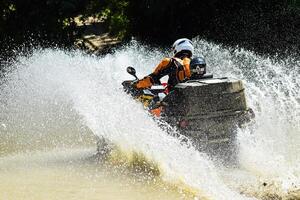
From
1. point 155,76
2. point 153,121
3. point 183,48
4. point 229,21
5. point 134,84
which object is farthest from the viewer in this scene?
point 229,21

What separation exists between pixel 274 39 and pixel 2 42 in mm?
9371

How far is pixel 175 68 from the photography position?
35.3 feet

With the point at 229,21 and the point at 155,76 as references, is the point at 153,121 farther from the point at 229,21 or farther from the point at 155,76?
the point at 229,21

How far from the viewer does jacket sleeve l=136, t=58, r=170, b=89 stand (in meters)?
10.9

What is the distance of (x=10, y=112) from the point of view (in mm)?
16594

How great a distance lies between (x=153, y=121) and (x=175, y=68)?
3.31 ft

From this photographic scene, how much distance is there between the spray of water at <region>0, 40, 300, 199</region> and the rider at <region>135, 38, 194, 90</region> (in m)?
0.45

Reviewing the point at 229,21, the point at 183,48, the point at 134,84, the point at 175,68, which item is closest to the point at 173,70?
the point at 175,68

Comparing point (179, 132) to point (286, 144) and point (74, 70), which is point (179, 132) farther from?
point (74, 70)

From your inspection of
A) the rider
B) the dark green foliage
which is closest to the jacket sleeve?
the rider

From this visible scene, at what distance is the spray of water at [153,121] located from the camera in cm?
920

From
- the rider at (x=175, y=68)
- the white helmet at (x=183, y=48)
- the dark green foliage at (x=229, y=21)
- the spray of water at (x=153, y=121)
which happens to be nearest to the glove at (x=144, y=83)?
the rider at (x=175, y=68)

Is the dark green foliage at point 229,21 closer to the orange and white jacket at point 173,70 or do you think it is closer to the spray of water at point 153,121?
the spray of water at point 153,121

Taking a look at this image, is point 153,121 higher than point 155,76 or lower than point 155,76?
lower
